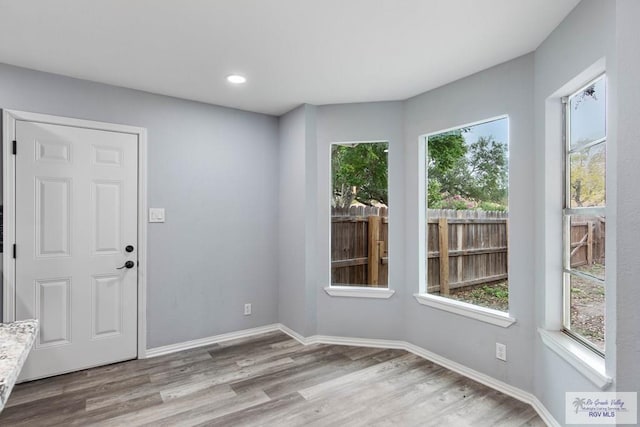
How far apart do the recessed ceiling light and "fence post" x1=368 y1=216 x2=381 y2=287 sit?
1705mm

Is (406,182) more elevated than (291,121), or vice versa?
(291,121)

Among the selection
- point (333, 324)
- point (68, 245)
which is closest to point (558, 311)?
point (333, 324)

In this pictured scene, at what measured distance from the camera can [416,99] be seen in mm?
3139

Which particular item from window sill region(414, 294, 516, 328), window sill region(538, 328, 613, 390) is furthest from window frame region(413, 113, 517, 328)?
window sill region(538, 328, 613, 390)

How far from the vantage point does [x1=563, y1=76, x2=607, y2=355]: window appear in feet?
5.97

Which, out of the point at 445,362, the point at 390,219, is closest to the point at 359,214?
the point at 390,219

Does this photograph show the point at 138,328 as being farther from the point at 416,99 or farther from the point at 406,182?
the point at 416,99

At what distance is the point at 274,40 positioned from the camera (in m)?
2.15

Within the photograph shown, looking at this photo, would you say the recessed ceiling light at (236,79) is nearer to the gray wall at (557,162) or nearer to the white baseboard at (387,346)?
the gray wall at (557,162)

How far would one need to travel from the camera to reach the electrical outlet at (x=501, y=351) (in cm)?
245

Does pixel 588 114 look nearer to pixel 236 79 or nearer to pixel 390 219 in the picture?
pixel 390 219

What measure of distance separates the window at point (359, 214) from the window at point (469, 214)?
0.43m

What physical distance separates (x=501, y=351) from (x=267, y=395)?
171 cm

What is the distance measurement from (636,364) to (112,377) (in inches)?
128
